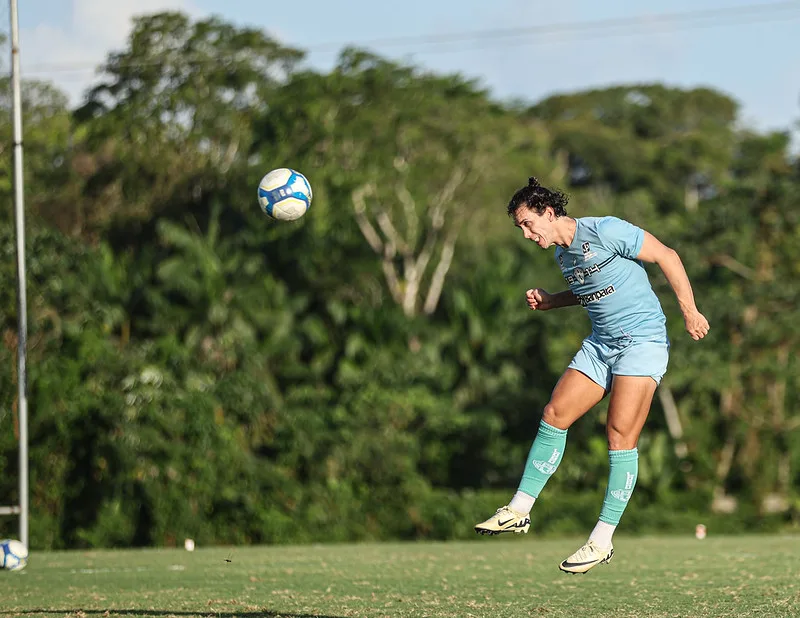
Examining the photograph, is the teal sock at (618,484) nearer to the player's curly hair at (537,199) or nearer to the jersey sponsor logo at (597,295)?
the jersey sponsor logo at (597,295)

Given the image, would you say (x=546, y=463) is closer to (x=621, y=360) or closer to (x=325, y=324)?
(x=621, y=360)

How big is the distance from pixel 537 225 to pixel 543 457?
145 cm

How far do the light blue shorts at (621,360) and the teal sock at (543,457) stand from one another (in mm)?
426

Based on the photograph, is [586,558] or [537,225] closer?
[586,558]

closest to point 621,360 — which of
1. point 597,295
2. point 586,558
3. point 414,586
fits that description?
point 597,295

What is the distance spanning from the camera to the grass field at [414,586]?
854 centimetres

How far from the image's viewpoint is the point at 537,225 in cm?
786

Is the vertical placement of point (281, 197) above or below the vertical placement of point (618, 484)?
above

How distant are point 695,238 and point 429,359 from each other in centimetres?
751

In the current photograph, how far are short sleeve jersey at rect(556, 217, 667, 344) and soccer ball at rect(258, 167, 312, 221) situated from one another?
3077 mm

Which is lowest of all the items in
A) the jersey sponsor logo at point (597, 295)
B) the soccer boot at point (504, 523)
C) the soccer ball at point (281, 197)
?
the soccer boot at point (504, 523)

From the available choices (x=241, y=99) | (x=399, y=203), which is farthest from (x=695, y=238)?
(x=241, y=99)

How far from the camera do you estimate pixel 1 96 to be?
32.1 m

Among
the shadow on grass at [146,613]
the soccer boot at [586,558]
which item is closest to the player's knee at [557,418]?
the soccer boot at [586,558]
